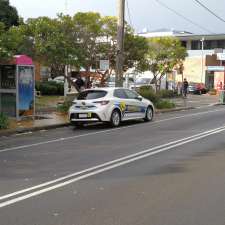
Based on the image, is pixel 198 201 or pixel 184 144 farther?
pixel 184 144

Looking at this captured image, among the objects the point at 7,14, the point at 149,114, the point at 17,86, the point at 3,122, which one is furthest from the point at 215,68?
the point at 3,122

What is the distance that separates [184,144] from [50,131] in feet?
19.7

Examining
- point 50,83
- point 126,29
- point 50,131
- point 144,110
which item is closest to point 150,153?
point 50,131

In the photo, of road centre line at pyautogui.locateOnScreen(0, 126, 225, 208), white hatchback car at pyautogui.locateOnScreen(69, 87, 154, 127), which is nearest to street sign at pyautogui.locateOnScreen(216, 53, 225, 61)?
white hatchback car at pyautogui.locateOnScreen(69, 87, 154, 127)

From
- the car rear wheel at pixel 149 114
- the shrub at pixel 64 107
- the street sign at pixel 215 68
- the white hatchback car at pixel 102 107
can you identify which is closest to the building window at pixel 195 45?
the street sign at pixel 215 68

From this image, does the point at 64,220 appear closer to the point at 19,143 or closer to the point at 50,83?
the point at 19,143

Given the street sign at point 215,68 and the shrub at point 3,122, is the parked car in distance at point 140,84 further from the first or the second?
the shrub at point 3,122

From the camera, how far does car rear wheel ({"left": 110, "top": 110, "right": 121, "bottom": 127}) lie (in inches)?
745

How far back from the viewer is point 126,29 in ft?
95.7

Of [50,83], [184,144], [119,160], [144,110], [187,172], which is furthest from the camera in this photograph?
[50,83]

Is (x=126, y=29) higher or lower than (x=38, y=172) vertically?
higher

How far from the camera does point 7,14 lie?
32.1 metres

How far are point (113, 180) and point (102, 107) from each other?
397 inches

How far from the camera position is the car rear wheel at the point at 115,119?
1892 centimetres
